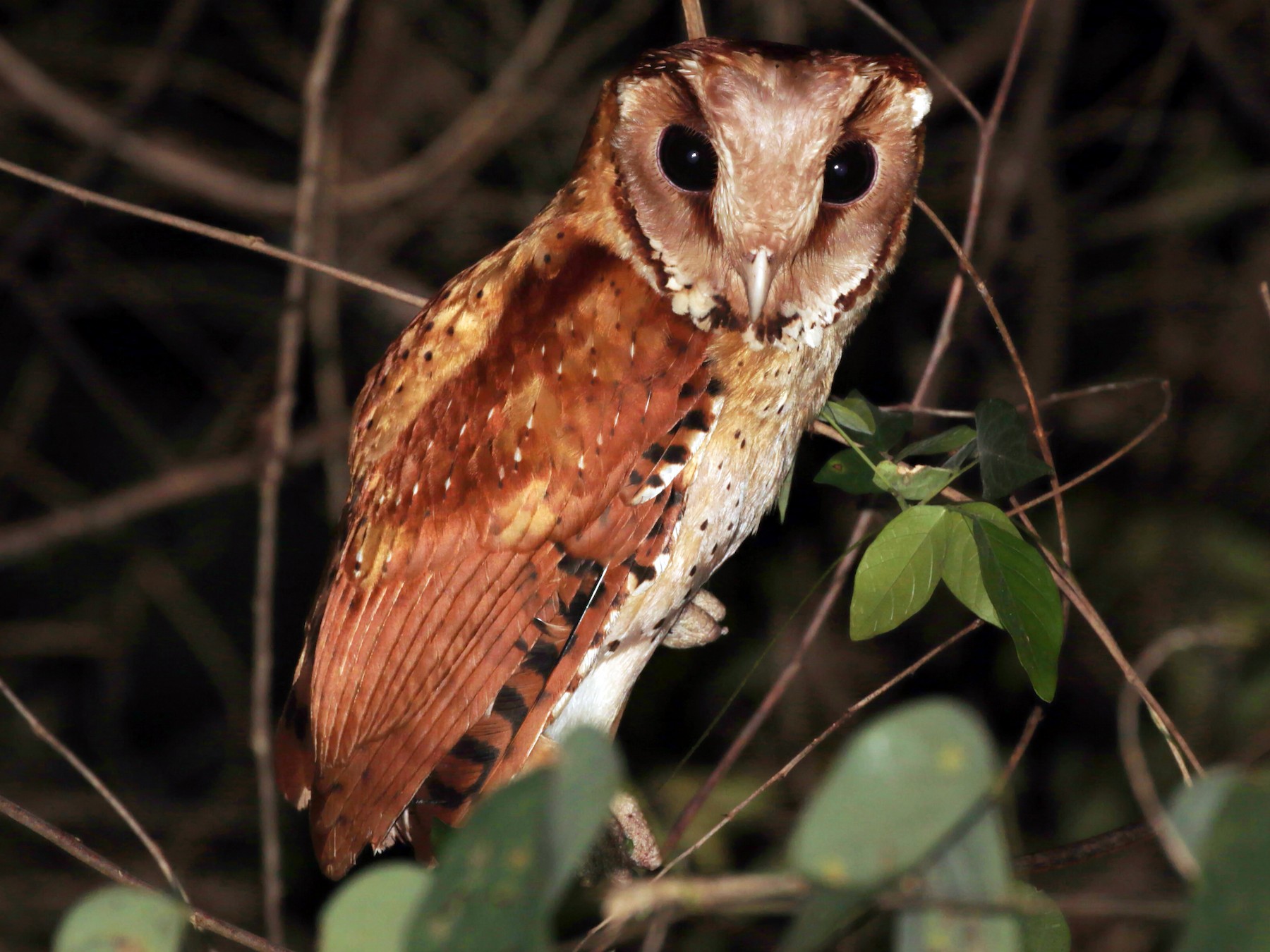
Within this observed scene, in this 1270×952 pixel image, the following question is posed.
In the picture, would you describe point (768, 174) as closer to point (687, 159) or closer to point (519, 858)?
point (687, 159)

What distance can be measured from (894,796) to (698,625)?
112cm

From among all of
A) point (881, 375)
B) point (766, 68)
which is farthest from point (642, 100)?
point (881, 375)

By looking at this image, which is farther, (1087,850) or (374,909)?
(1087,850)

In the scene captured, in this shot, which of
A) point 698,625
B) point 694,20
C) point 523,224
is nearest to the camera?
point 694,20

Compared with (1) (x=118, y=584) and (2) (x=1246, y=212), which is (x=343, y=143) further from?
(2) (x=1246, y=212)

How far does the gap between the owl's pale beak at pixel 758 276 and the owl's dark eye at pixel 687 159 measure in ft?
0.32

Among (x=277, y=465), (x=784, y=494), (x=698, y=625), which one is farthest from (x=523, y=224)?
(x=784, y=494)

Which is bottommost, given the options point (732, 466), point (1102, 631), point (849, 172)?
point (1102, 631)

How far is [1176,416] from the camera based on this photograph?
2.86 metres

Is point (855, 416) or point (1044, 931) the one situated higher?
point (855, 416)

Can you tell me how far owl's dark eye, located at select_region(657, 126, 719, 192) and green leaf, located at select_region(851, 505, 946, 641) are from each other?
0.42 metres

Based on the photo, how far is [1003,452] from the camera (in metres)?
1.11

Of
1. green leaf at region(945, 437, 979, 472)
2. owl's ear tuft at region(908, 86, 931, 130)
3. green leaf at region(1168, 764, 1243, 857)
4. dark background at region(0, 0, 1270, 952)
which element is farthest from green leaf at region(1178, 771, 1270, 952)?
dark background at region(0, 0, 1270, 952)

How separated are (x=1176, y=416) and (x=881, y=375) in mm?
705
